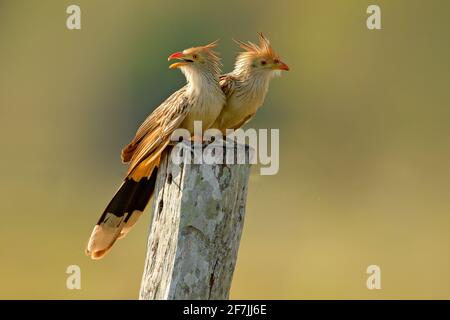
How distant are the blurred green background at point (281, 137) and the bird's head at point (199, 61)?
14.6ft

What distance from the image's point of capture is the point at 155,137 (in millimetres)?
5117

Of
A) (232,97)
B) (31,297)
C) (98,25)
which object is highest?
(98,25)

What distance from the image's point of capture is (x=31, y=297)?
9.52m

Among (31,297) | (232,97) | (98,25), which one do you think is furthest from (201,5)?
(232,97)

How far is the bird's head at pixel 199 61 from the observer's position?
5.38 metres

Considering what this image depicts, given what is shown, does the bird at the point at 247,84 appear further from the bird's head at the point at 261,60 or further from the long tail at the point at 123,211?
the long tail at the point at 123,211

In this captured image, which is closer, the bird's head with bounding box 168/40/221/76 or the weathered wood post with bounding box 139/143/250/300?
the weathered wood post with bounding box 139/143/250/300

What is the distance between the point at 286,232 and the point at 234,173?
23.6 ft

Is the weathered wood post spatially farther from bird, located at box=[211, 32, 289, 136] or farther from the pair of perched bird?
bird, located at box=[211, 32, 289, 136]

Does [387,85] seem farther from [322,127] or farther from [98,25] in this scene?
[98,25]

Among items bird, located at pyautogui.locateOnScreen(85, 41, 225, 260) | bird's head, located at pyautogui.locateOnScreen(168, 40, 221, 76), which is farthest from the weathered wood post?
bird's head, located at pyautogui.locateOnScreen(168, 40, 221, 76)

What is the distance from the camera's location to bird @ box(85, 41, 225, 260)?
198 inches

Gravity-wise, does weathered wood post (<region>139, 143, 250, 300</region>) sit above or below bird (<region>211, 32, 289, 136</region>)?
below

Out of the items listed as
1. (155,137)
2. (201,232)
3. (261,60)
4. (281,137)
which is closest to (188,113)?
(155,137)
